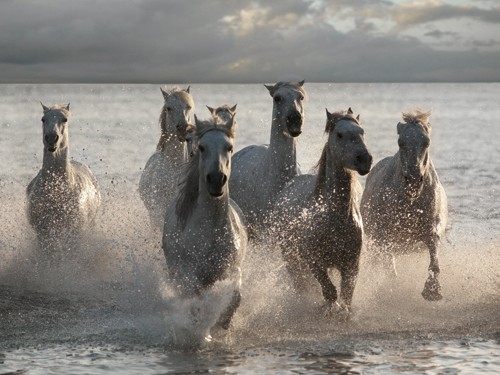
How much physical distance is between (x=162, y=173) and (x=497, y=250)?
16.3 ft

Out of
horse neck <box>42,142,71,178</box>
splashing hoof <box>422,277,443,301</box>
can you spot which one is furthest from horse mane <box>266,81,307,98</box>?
horse neck <box>42,142,71,178</box>

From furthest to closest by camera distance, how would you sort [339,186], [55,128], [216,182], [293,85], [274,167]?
[55,128]
[274,167]
[293,85]
[339,186]
[216,182]

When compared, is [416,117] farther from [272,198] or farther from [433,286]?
[272,198]

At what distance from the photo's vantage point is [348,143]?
363 inches

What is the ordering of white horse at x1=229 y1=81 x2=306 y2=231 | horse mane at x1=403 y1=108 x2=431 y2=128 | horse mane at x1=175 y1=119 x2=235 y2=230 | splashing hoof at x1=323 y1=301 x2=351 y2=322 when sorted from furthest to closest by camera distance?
1. white horse at x1=229 y1=81 x2=306 y2=231
2. horse mane at x1=403 y1=108 x2=431 y2=128
3. splashing hoof at x1=323 y1=301 x2=351 y2=322
4. horse mane at x1=175 y1=119 x2=235 y2=230

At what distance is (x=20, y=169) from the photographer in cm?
2689

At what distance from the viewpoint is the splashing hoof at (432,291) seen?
10523 millimetres

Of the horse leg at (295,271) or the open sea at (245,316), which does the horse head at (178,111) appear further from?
the horse leg at (295,271)

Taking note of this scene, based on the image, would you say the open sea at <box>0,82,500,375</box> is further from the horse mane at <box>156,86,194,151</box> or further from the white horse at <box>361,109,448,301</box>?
the horse mane at <box>156,86,194,151</box>

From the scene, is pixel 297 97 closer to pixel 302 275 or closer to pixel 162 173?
pixel 302 275

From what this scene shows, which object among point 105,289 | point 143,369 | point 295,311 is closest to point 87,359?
point 143,369

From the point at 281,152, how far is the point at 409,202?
62.9 inches

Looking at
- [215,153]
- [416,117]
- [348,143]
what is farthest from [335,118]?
[215,153]

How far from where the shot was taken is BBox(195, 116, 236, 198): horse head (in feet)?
26.7
